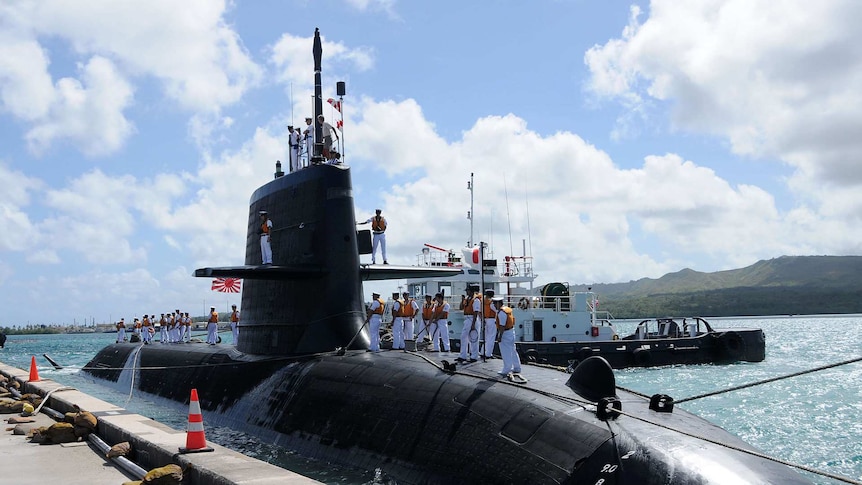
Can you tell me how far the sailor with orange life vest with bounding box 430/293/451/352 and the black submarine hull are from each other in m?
2.00

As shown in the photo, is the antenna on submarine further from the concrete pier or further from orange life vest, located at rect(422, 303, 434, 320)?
the concrete pier

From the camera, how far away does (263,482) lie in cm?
540

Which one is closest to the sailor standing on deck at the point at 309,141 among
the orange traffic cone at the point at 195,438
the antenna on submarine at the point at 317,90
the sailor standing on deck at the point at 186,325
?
the antenna on submarine at the point at 317,90

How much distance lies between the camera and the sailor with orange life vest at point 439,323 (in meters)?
14.0

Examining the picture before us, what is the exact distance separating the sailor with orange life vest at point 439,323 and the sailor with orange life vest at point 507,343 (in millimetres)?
3900

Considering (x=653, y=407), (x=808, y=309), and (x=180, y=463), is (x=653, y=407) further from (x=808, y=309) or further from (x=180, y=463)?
(x=808, y=309)

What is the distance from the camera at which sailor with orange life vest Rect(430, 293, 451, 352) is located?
1401 centimetres

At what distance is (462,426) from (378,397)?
6.45 ft

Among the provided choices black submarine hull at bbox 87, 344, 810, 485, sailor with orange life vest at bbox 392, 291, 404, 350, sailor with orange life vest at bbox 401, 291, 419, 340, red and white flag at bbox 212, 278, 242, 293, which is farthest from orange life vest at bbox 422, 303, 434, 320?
red and white flag at bbox 212, 278, 242, 293

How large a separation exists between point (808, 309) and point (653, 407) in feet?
580

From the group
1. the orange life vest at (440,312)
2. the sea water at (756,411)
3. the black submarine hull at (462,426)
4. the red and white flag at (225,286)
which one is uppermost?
the red and white flag at (225,286)

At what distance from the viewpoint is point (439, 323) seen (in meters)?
14.2

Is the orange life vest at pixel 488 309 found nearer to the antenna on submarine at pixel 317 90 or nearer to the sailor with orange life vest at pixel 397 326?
the sailor with orange life vest at pixel 397 326

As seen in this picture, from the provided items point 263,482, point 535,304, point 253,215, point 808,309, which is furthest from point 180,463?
point 808,309
